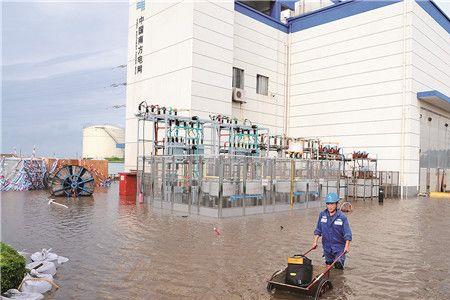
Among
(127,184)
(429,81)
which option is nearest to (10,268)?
(127,184)

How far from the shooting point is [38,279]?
7094 millimetres

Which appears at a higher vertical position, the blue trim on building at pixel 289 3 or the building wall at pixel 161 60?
the blue trim on building at pixel 289 3

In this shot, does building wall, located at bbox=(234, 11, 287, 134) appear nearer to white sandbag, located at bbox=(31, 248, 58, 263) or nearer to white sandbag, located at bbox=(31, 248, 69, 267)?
white sandbag, located at bbox=(31, 248, 69, 267)

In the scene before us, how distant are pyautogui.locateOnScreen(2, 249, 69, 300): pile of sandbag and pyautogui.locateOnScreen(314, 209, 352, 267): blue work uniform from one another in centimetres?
537

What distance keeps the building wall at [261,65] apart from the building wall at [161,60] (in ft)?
18.3

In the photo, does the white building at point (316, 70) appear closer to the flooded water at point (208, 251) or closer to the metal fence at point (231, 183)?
the metal fence at point (231, 183)

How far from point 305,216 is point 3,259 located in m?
14.0

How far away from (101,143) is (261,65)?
59009 mm

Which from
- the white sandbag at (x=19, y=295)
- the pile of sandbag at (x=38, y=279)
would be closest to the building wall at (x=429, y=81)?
the pile of sandbag at (x=38, y=279)

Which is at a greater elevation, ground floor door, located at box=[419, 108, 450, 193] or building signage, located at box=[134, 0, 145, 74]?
building signage, located at box=[134, 0, 145, 74]

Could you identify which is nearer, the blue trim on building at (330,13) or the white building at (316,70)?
the white building at (316,70)

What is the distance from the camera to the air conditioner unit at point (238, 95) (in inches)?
1313

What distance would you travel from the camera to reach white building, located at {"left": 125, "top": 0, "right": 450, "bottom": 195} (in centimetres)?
3044

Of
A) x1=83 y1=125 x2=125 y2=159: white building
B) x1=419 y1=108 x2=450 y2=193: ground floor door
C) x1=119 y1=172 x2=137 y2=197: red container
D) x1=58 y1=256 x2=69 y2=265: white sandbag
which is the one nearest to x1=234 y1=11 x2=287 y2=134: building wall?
x1=419 y1=108 x2=450 y2=193: ground floor door
